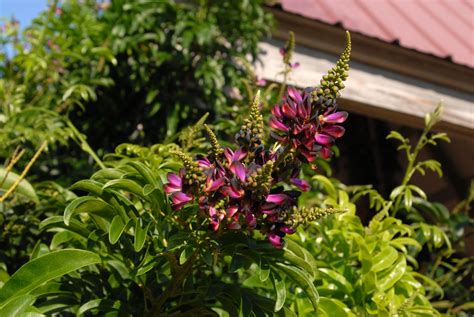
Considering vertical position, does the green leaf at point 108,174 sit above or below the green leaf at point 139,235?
above

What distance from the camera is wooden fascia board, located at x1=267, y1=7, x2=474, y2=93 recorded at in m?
3.33

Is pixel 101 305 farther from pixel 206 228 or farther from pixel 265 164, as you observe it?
pixel 265 164

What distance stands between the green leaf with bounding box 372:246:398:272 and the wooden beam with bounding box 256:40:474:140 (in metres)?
1.71

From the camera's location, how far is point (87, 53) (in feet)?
9.64

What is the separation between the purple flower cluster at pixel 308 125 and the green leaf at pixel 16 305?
1.85 feet

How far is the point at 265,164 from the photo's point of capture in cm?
112

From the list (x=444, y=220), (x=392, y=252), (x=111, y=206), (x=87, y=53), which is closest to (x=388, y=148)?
(x=444, y=220)

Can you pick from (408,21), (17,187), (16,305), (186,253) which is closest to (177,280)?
(186,253)

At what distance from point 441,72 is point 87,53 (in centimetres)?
209

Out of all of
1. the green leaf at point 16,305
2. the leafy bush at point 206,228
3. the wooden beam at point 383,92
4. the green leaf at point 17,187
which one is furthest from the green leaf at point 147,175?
the wooden beam at point 383,92

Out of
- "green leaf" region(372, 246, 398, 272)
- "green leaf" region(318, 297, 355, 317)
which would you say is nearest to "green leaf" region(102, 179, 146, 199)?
"green leaf" region(318, 297, 355, 317)

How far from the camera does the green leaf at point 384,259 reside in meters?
1.63

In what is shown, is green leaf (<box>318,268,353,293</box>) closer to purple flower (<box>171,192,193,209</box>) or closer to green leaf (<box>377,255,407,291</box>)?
green leaf (<box>377,255,407,291</box>)

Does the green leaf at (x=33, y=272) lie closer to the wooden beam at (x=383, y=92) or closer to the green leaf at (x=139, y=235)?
the green leaf at (x=139, y=235)
